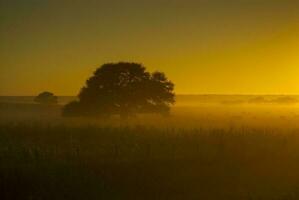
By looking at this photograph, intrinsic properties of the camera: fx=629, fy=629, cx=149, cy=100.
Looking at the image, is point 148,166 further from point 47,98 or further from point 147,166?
point 47,98

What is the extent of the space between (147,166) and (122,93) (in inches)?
1341

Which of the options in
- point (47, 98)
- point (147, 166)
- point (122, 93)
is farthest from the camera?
point (47, 98)

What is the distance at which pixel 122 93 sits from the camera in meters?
56.1

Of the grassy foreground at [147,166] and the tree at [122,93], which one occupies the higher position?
the tree at [122,93]

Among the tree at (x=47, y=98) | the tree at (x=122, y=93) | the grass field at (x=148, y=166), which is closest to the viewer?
the grass field at (x=148, y=166)

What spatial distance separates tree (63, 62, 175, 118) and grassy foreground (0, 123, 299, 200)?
25.5m

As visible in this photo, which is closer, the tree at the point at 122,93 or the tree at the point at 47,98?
the tree at the point at 122,93

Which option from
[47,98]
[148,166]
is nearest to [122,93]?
[148,166]

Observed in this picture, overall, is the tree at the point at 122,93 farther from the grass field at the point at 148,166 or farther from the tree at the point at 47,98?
the tree at the point at 47,98

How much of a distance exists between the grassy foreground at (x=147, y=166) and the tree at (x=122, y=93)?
25475 mm

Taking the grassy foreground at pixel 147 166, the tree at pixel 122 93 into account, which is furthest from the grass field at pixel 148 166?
the tree at pixel 122 93

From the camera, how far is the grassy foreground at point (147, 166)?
19.6m

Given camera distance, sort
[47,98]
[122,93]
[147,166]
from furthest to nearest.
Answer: [47,98]
[122,93]
[147,166]

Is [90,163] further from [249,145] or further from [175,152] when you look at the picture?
[249,145]
